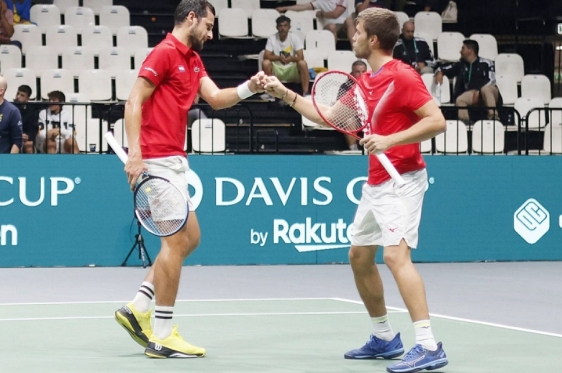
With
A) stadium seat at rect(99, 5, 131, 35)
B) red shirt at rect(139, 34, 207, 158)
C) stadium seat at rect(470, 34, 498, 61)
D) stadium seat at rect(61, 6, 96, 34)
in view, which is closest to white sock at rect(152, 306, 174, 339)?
red shirt at rect(139, 34, 207, 158)

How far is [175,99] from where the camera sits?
7.25 metres

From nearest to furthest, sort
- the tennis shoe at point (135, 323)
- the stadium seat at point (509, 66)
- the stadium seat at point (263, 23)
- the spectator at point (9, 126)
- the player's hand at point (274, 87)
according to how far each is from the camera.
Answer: the player's hand at point (274, 87) → the tennis shoe at point (135, 323) → the spectator at point (9, 126) → the stadium seat at point (263, 23) → the stadium seat at point (509, 66)

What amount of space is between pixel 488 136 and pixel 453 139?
49cm

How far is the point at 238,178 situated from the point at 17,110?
2778 mm

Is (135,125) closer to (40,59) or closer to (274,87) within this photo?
(274,87)

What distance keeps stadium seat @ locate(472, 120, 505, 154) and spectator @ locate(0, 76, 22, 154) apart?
6313 mm

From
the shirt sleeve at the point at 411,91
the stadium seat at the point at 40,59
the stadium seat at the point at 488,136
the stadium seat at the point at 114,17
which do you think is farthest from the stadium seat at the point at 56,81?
the shirt sleeve at the point at 411,91

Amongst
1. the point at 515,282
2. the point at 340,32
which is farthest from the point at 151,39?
the point at 515,282

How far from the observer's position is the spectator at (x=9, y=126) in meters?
13.2

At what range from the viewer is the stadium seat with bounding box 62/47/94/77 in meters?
16.8

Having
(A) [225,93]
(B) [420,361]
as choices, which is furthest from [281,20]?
(B) [420,361]

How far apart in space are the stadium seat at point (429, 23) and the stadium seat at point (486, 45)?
0.66 m

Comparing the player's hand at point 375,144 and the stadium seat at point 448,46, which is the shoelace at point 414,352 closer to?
the player's hand at point 375,144

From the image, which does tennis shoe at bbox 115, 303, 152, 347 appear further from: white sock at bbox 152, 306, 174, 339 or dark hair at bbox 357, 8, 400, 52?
dark hair at bbox 357, 8, 400, 52
